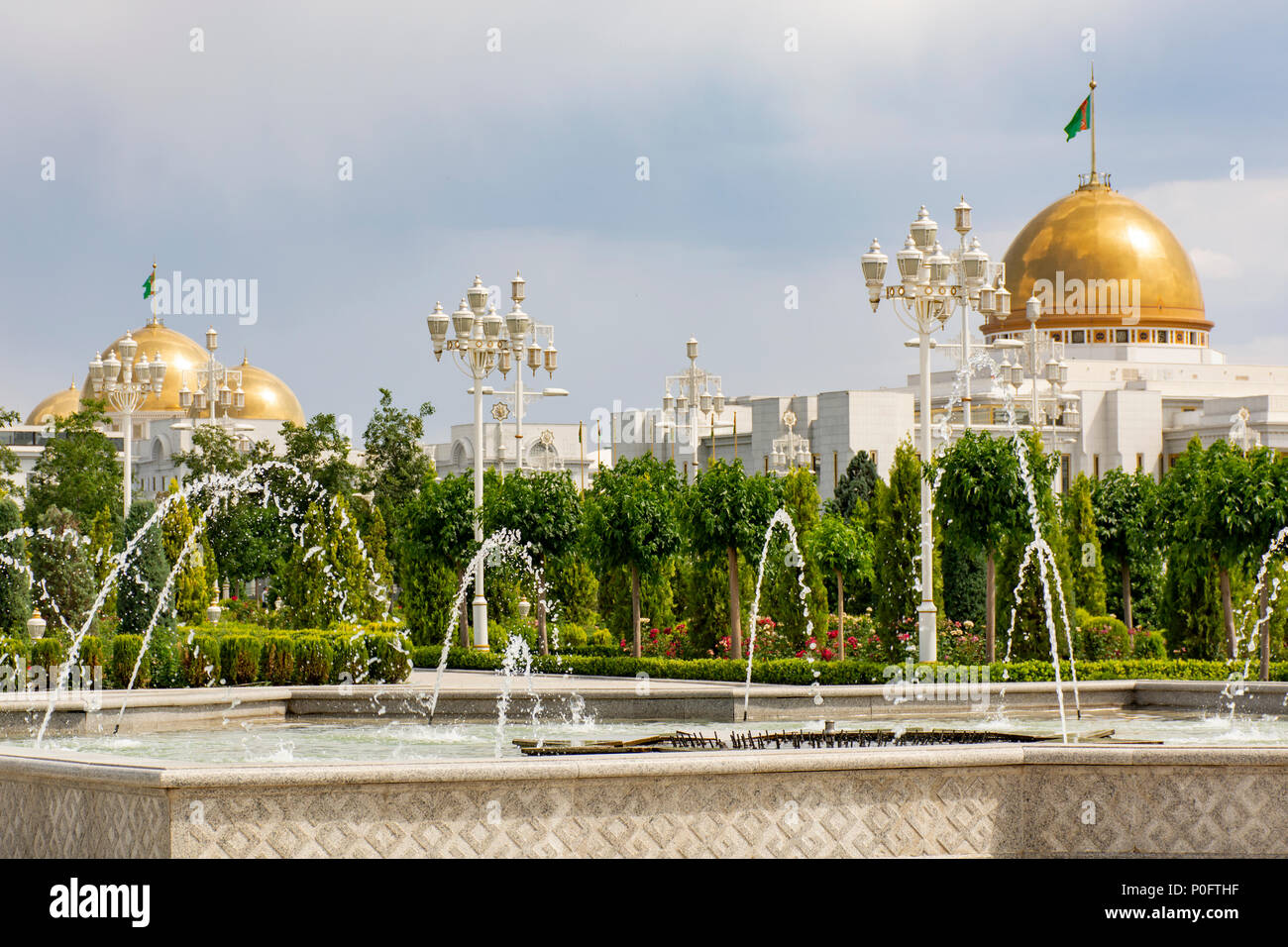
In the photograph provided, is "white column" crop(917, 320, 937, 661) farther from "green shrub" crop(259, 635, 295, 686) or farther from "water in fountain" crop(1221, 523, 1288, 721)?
"green shrub" crop(259, 635, 295, 686)

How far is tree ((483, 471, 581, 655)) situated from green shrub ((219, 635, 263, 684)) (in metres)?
7.18

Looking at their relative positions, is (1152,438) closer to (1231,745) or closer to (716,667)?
(716,667)

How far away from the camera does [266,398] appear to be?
8219 centimetres

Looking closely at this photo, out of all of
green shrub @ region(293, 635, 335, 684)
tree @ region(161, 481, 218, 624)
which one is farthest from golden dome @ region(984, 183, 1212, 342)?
green shrub @ region(293, 635, 335, 684)

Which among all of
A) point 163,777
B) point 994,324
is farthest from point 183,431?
point 163,777

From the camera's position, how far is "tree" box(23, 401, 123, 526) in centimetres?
4181

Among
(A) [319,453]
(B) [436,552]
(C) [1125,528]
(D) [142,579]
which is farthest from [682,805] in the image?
(A) [319,453]

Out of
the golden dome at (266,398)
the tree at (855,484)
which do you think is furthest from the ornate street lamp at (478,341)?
the golden dome at (266,398)

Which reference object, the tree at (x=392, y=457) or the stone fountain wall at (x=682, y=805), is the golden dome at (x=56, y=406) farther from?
the stone fountain wall at (x=682, y=805)

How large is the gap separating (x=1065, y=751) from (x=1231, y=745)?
0.89 meters

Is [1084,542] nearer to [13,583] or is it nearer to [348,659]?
[348,659]

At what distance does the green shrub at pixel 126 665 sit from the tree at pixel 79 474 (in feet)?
69.9

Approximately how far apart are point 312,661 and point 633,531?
6.10 meters

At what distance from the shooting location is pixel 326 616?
2603 centimetres
